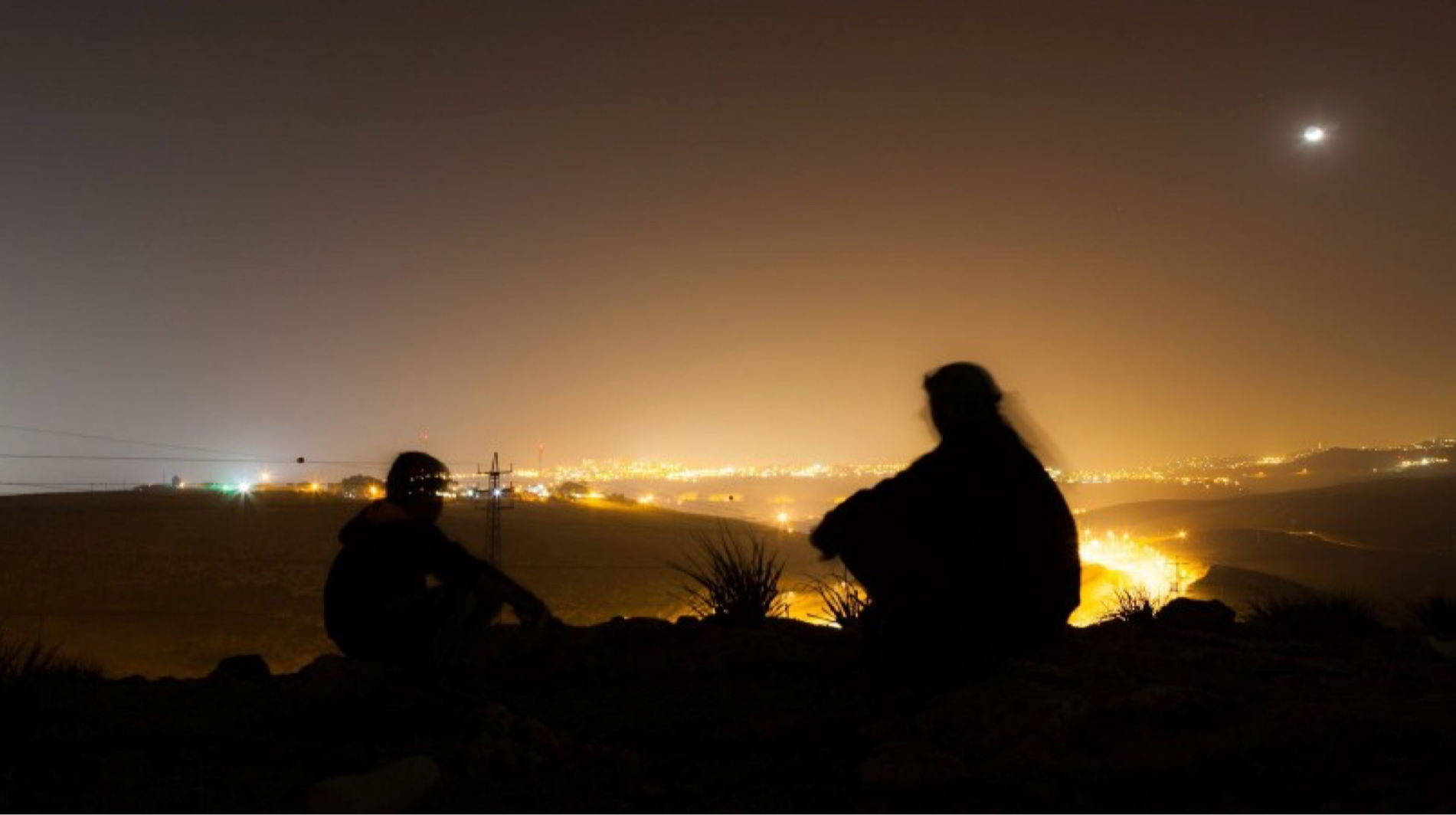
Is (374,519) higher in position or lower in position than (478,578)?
higher

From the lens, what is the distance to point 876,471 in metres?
143

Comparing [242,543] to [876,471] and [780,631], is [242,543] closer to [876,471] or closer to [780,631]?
[780,631]

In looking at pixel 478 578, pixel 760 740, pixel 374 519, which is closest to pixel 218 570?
pixel 374 519

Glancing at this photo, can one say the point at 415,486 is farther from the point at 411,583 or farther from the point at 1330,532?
the point at 1330,532

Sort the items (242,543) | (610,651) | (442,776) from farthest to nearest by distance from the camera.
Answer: (242,543) < (610,651) < (442,776)

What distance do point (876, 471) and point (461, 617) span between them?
141053mm

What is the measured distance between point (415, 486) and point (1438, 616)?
10776 millimetres

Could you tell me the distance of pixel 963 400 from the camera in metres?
4.58

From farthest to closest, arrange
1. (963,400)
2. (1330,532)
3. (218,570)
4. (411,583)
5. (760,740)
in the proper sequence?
(1330,532), (218,570), (411,583), (963,400), (760,740)

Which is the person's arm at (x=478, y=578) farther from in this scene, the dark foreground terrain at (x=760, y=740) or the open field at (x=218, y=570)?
the open field at (x=218, y=570)

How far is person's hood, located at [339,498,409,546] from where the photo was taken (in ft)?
15.3

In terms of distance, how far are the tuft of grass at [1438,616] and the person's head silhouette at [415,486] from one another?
956 centimetres

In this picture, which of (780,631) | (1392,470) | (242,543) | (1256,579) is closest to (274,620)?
(242,543)

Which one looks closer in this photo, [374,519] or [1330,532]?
[374,519]
